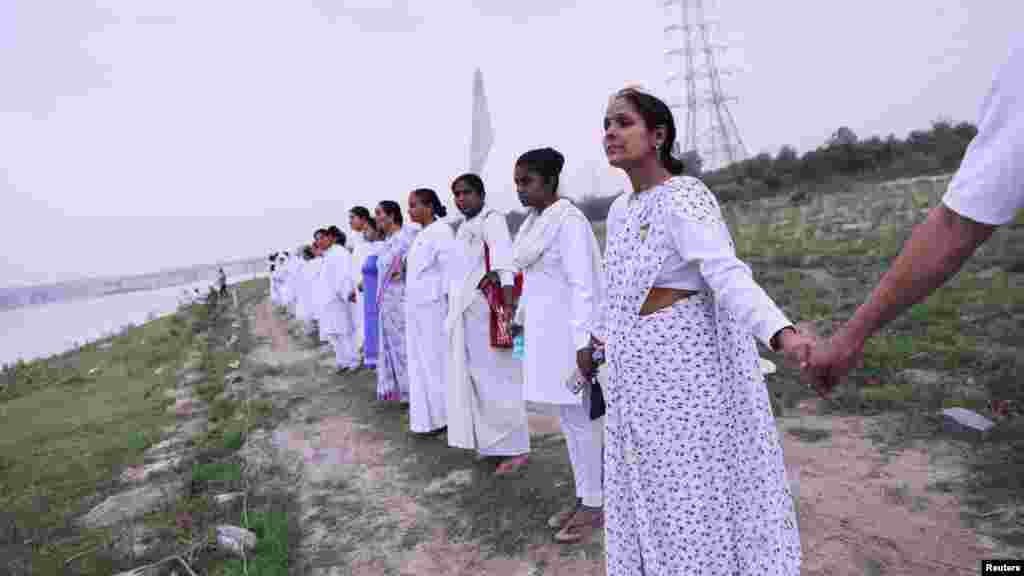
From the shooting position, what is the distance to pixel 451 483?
13.4 feet

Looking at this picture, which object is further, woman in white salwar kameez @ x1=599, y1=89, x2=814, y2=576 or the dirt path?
the dirt path

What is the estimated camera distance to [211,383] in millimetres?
8891

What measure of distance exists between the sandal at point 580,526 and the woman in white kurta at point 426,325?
1.97m

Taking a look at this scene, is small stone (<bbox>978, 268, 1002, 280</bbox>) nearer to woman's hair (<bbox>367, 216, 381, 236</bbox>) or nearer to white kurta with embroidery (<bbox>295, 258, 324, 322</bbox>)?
woman's hair (<bbox>367, 216, 381, 236</bbox>)

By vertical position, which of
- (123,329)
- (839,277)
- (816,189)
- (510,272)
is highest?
(816,189)

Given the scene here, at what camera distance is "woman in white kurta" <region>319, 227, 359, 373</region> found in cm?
852

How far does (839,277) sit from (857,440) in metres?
4.98

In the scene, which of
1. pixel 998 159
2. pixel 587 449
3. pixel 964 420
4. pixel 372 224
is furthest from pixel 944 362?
pixel 372 224

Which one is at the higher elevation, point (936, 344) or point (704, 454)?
point (704, 454)

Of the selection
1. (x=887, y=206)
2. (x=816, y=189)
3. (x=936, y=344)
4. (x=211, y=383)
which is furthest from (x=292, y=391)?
(x=816, y=189)

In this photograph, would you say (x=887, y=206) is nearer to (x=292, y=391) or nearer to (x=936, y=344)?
(x=936, y=344)

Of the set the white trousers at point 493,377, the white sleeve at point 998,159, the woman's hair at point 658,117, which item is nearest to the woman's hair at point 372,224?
the white trousers at point 493,377

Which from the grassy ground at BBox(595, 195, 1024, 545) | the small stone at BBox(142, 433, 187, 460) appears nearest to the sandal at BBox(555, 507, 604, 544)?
the grassy ground at BBox(595, 195, 1024, 545)

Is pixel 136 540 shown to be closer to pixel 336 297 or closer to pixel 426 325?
pixel 426 325
